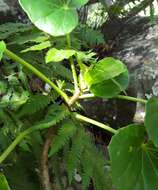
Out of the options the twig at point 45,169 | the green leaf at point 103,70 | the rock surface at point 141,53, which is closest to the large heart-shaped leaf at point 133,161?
the green leaf at point 103,70

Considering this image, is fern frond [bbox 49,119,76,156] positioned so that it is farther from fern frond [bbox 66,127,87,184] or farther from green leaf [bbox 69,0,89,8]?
green leaf [bbox 69,0,89,8]

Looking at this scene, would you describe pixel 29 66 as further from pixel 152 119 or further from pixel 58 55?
pixel 152 119

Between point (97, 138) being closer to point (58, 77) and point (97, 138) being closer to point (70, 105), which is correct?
point (58, 77)

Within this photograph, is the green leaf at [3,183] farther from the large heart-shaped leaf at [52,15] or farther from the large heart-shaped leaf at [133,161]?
the large heart-shaped leaf at [52,15]

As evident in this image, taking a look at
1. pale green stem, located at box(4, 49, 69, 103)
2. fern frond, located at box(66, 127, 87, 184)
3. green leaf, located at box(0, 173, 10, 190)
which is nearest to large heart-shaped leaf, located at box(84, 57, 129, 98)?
pale green stem, located at box(4, 49, 69, 103)

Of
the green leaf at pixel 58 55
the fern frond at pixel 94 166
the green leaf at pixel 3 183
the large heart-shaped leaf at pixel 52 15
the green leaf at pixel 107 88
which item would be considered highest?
the large heart-shaped leaf at pixel 52 15
